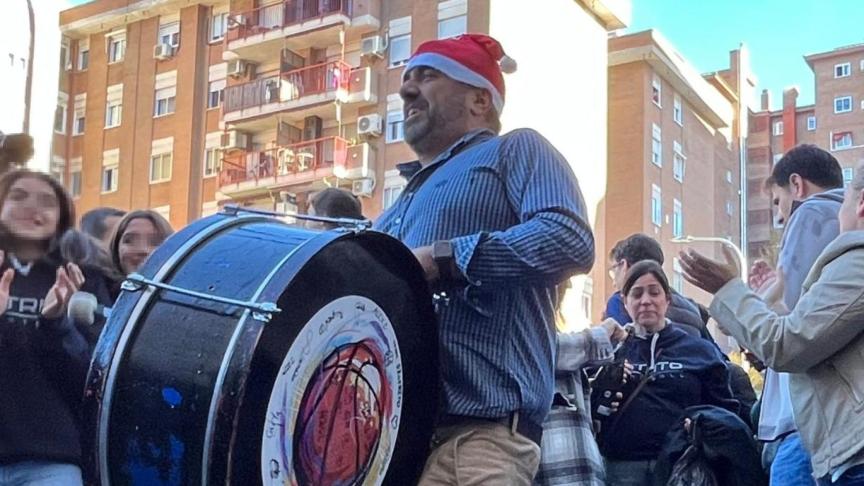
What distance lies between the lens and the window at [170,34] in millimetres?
30275

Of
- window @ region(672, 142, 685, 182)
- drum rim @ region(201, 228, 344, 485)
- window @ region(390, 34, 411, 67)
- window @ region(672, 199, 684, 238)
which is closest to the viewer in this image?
drum rim @ region(201, 228, 344, 485)

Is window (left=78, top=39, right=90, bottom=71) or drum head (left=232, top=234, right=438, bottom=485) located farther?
window (left=78, top=39, right=90, bottom=71)

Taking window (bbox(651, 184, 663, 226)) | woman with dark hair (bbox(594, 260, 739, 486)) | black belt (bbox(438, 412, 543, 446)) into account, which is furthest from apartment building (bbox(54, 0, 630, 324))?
black belt (bbox(438, 412, 543, 446))

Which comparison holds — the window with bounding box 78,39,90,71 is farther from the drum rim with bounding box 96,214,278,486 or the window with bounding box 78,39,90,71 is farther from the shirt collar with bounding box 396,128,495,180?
the drum rim with bounding box 96,214,278,486

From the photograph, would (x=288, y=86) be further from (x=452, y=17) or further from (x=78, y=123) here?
(x=78, y=123)

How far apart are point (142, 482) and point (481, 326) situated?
933 mm

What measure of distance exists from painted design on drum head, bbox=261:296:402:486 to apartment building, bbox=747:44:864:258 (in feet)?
204

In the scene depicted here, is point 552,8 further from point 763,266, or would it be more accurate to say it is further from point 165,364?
point 165,364

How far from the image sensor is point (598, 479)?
175 inches

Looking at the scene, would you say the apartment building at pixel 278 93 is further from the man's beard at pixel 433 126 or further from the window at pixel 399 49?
the man's beard at pixel 433 126

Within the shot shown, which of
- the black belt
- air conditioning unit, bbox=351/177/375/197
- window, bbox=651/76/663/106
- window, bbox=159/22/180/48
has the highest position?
window, bbox=159/22/180/48

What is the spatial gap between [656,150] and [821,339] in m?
31.6

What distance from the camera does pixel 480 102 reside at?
10.5 feet

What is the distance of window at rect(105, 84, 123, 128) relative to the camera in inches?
1232
